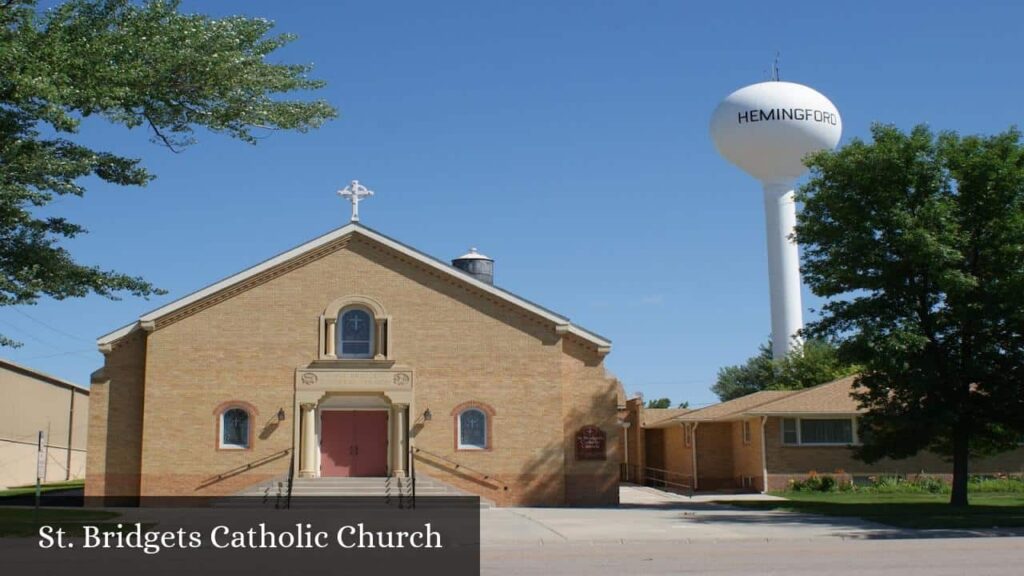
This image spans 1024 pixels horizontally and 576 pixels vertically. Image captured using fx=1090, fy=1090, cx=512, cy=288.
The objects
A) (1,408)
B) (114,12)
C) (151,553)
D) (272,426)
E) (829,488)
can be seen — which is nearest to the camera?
(151,553)

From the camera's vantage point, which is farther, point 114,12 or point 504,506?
point 504,506

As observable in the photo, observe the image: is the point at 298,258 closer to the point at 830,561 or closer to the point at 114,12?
the point at 114,12

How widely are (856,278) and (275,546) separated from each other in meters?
16.3

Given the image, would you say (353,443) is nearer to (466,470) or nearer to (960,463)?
(466,470)

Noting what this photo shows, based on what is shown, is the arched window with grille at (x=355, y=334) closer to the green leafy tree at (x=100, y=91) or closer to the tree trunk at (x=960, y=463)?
the green leafy tree at (x=100, y=91)

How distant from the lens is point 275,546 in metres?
18.2

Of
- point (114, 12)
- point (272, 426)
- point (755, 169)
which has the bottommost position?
point (272, 426)

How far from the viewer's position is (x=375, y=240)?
32031 mm

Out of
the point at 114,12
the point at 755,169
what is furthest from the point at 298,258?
the point at 755,169

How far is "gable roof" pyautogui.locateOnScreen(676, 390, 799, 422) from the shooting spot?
39.3 metres

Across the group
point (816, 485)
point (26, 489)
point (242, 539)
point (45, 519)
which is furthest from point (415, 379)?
point (26, 489)

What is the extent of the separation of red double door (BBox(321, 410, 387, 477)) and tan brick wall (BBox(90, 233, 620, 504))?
1.20 meters

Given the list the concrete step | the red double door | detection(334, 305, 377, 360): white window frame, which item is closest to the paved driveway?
the concrete step

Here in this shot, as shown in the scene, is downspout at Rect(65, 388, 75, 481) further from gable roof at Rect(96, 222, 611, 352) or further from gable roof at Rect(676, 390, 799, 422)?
gable roof at Rect(676, 390, 799, 422)
